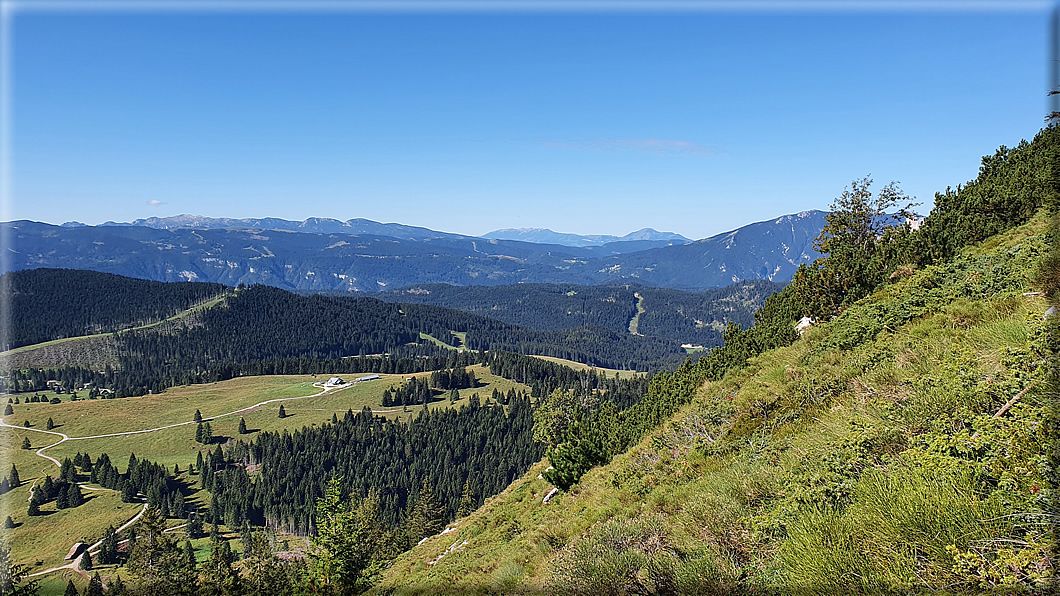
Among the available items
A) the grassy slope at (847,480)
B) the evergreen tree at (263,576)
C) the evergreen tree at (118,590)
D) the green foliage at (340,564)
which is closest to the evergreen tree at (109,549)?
the evergreen tree at (263,576)

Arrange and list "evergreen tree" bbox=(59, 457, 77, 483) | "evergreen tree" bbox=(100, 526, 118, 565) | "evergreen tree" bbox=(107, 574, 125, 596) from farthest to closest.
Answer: "evergreen tree" bbox=(59, 457, 77, 483) → "evergreen tree" bbox=(100, 526, 118, 565) → "evergreen tree" bbox=(107, 574, 125, 596)

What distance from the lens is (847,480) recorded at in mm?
7555

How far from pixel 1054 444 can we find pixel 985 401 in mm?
2284

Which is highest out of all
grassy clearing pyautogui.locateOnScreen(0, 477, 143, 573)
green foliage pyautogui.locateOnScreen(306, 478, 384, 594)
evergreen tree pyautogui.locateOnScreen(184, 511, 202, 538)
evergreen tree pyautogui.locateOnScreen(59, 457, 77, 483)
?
green foliage pyautogui.locateOnScreen(306, 478, 384, 594)

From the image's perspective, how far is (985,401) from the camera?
7824 mm

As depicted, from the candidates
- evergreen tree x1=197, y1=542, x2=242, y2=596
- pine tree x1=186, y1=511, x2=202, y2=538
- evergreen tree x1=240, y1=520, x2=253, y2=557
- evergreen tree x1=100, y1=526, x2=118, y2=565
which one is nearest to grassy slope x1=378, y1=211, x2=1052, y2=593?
evergreen tree x1=197, y1=542, x2=242, y2=596

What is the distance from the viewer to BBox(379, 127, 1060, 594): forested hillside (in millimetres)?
5426

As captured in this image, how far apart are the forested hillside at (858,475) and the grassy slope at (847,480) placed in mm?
32

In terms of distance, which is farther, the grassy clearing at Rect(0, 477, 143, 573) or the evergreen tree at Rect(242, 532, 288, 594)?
the grassy clearing at Rect(0, 477, 143, 573)

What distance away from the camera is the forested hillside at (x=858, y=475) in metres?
5.43

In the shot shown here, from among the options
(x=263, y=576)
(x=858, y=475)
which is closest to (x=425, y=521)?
(x=263, y=576)

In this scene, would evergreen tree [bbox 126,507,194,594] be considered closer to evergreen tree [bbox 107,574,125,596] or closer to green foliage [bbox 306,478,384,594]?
evergreen tree [bbox 107,574,125,596]

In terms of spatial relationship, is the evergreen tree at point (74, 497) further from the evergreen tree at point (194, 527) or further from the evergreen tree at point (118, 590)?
the evergreen tree at point (118, 590)

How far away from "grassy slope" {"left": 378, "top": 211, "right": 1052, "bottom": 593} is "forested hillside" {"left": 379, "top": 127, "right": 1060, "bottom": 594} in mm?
32
